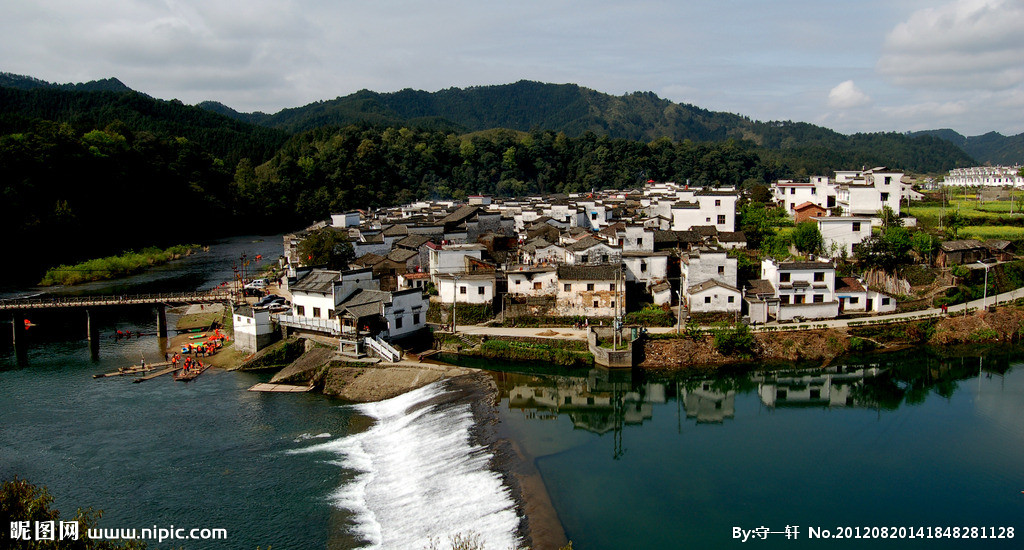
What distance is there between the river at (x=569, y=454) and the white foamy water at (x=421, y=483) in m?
0.06

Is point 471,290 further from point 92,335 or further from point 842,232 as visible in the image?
point 842,232

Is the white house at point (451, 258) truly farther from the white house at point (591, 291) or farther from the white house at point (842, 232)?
the white house at point (842, 232)

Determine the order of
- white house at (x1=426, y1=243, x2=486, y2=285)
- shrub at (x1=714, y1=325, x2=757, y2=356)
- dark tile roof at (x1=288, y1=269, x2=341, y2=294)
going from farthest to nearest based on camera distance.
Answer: white house at (x1=426, y1=243, x2=486, y2=285) < dark tile roof at (x1=288, y1=269, x2=341, y2=294) < shrub at (x1=714, y1=325, x2=757, y2=356)

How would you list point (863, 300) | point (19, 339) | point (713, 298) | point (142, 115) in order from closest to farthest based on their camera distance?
point (713, 298), point (863, 300), point (19, 339), point (142, 115)

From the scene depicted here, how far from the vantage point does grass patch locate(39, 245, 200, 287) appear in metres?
45.0

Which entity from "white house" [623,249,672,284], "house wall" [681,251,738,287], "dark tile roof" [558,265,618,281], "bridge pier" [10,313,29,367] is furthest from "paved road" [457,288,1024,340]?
"bridge pier" [10,313,29,367]

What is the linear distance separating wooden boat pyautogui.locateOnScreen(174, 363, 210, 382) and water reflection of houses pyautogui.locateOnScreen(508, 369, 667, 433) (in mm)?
12622

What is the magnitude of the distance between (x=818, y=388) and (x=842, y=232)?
12.9 meters

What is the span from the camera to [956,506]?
1602 centimetres

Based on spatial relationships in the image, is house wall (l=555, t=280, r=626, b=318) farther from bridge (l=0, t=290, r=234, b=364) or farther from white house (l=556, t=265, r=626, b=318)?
bridge (l=0, t=290, r=234, b=364)

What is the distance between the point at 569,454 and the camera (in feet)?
62.4

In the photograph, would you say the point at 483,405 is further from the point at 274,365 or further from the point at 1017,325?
the point at 1017,325

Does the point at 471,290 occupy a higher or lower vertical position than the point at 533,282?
lower

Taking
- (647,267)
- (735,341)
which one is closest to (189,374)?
(647,267)
